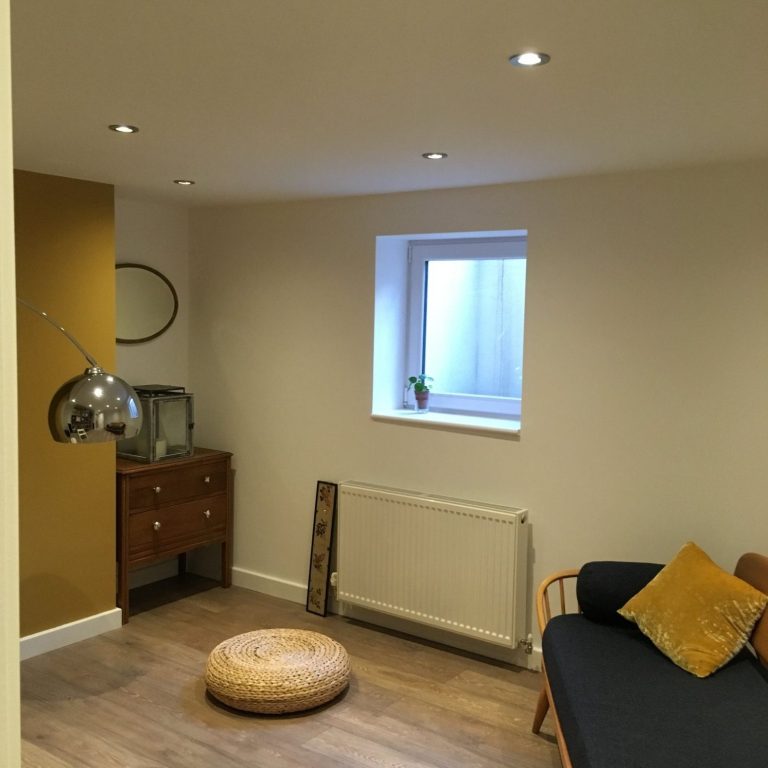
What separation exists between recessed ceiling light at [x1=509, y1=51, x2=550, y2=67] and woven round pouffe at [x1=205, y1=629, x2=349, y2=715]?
250 centimetres

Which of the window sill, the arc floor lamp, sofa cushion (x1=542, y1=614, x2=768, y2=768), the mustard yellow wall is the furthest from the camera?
the window sill

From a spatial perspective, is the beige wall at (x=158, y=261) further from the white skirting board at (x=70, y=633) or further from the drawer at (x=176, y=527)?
the white skirting board at (x=70, y=633)

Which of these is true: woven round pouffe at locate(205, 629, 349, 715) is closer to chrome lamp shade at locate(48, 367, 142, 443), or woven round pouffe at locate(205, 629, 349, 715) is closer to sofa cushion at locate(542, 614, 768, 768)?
sofa cushion at locate(542, 614, 768, 768)

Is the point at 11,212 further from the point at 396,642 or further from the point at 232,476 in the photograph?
the point at 232,476

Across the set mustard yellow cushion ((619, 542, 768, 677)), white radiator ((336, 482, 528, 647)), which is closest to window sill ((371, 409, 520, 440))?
white radiator ((336, 482, 528, 647))

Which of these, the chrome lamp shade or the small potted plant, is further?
the small potted plant

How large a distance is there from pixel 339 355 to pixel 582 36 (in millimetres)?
2798

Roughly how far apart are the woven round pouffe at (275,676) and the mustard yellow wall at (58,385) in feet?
3.09

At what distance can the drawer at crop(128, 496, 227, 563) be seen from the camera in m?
4.25

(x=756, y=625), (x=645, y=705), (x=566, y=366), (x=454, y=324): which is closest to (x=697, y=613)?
(x=756, y=625)

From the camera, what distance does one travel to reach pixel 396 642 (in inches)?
161

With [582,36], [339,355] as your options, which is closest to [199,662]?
[339,355]

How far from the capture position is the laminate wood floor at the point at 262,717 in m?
2.99

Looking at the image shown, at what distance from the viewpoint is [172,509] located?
4434 millimetres
